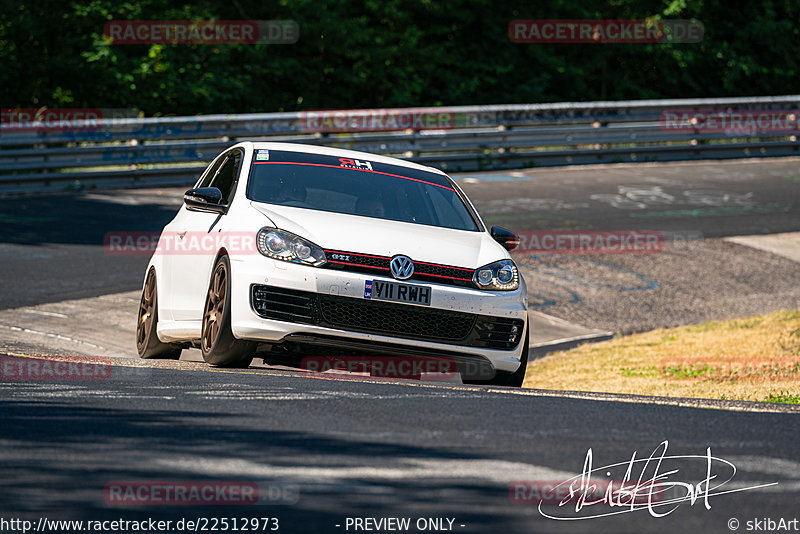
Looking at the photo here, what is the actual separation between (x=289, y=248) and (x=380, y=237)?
624 millimetres

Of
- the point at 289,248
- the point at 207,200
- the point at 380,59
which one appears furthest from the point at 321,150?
the point at 380,59

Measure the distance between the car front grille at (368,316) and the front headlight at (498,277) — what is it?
24 cm

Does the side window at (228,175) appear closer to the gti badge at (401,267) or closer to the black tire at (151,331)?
the black tire at (151,331)

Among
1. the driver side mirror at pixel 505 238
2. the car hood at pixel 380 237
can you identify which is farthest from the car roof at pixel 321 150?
the car hood at pixel 380 237

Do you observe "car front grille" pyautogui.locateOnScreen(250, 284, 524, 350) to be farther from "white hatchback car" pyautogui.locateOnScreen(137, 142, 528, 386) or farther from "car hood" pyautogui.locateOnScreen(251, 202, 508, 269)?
"car hood" pyautogui.locateOnScreen(251, 202, 508, 269)

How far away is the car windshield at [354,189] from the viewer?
26.9 ft

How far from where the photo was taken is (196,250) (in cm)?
824

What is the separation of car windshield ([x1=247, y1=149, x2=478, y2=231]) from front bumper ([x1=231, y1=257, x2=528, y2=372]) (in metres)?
0.91

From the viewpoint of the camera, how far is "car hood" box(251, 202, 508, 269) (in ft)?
24.3

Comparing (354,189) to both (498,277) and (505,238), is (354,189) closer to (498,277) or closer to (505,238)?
(505,238)

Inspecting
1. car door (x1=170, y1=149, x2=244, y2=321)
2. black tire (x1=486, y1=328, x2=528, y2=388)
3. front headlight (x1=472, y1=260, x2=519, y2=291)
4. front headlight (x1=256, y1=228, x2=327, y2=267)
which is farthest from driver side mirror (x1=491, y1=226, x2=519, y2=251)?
car door (x1=170, y1=149, x2=244, y2=321)

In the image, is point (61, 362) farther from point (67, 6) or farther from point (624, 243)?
point (67, 6)

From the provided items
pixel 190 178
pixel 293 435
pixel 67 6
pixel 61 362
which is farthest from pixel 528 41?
pixel 293 435

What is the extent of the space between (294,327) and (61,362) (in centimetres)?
180
